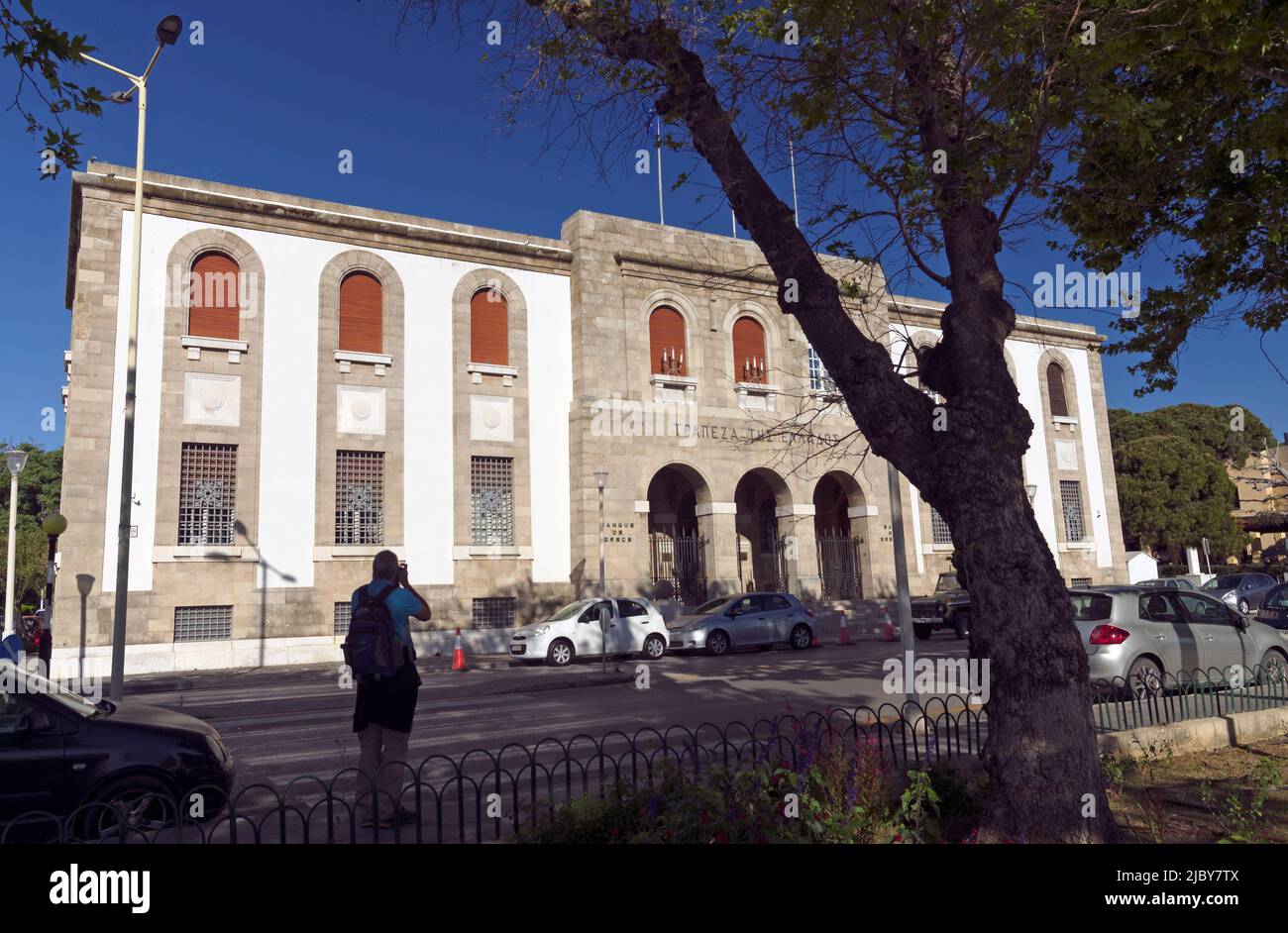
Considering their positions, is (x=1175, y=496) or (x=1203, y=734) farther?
(x=1175, y=496)

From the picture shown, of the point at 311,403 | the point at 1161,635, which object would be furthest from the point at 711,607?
the point at 1161,635

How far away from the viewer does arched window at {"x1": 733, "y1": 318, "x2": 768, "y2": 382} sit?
95.3ft

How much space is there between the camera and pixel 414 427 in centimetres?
2388

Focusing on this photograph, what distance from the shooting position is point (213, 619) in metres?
21.0

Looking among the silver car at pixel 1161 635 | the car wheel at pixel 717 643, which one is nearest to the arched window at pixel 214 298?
the car wheel at pixel 717 643

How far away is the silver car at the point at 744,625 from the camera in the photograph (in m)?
21.5

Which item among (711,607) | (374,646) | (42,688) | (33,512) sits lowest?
(711,607)

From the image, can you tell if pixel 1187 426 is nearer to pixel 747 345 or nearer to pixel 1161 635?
pixel 747 345

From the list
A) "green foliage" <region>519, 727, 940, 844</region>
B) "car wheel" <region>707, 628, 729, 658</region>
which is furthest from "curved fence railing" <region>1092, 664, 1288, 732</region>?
"car wheel" <region>707, 628, 729, 658</region>

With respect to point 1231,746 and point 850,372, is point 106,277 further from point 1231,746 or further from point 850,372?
point 1231,746

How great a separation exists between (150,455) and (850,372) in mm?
19932

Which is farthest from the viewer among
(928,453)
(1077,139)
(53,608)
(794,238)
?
(53,608)

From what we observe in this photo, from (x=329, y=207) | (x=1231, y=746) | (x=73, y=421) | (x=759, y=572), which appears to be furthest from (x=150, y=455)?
(x=1231, y=746)

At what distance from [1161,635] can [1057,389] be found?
28.9 meters
